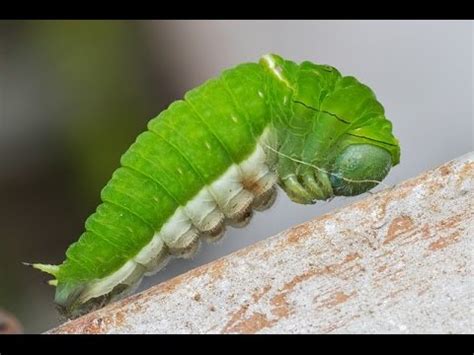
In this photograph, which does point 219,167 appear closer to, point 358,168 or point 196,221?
point 196,221

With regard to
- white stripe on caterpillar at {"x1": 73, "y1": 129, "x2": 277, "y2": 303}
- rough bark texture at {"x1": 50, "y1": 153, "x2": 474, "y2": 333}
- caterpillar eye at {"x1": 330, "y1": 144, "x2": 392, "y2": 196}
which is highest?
caterpillar eye at {"x1": 330, "y1": 144, "x2": 392, "y2": 196}

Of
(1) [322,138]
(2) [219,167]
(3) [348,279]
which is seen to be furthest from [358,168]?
(3) [348,279]

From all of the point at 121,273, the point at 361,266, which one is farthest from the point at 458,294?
the point at 121,273

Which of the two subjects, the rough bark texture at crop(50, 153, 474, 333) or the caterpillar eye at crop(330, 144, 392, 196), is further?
the caterpillar eye at crop(330, 144, 392, 196)

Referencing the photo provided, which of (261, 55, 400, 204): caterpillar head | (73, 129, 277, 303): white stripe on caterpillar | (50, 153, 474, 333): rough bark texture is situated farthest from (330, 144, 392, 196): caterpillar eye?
(50, 153, 474, 333): rough bark texture

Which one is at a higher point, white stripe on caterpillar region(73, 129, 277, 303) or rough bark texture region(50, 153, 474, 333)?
white stripe on caterpillar region(73, 129, 277, 303)

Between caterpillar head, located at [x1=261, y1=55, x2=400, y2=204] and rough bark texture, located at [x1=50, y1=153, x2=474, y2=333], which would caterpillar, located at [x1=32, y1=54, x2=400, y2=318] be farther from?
rough bark texture, located at [x1=50, y1=153, x2=474, y2=333]

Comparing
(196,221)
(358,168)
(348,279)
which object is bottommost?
(348,279)
